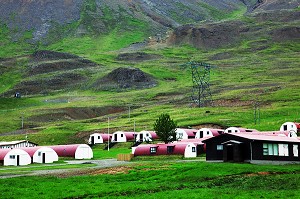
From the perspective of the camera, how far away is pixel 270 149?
6731cm

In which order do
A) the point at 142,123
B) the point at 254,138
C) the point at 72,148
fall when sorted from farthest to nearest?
the point at 142,123, the point at 72,148, the point at 254,138

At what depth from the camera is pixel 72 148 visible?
4286 inches

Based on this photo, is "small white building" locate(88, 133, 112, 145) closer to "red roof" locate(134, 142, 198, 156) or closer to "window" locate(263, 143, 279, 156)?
"red roof" locate(134, 142, 198, 156)

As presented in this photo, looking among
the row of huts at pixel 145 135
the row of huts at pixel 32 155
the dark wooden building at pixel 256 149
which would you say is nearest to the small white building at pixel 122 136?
the row of huts at pixel 145 135

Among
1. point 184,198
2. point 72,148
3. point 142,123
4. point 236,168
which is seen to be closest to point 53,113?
point 142,123

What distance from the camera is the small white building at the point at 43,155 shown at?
326 feet

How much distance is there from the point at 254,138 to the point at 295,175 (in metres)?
18.0

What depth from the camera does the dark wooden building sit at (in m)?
66.2

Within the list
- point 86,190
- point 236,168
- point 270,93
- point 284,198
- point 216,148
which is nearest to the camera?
point 284,198

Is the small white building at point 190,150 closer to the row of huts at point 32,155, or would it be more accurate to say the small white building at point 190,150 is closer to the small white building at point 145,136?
the row of huts at point 32,155

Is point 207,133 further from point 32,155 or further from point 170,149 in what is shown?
point 32,155

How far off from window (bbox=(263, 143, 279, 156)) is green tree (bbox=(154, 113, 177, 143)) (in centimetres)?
3444

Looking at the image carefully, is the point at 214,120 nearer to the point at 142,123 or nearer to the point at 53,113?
the point at 142,123

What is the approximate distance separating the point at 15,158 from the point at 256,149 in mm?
47595
